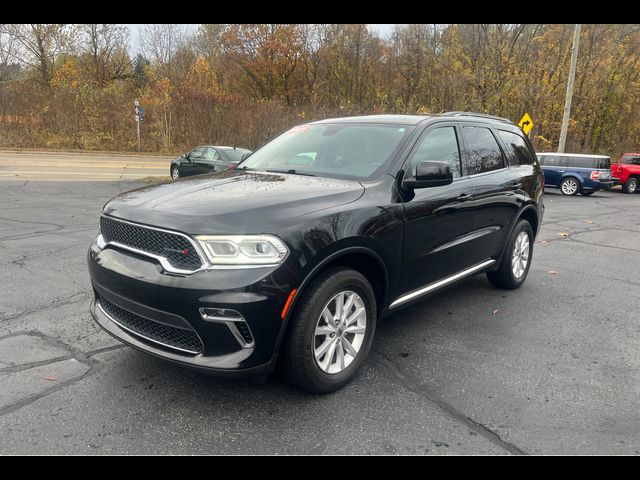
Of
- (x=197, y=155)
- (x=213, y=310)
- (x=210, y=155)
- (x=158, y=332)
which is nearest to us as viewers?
(x=213, y=310)

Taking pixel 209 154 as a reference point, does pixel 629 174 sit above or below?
below

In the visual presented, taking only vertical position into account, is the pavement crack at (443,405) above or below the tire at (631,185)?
below

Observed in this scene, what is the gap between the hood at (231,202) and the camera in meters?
2.67

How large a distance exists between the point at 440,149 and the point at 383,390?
2101 mm

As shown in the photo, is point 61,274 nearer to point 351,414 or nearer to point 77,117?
point 351,414

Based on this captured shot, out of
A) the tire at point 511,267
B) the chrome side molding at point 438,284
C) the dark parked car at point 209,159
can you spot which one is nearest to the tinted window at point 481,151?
the tire at point 511,267

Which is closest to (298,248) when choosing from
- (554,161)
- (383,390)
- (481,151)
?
(383,390)

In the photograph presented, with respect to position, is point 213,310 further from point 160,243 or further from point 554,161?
point 554,161

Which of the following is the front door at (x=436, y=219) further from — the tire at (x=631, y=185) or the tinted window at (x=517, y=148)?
the tire at (x=631, y=185)

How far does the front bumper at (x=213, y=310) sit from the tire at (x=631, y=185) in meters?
22.9

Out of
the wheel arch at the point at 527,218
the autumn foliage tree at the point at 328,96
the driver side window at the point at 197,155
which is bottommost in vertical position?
the wheel arch at the point at 527,218

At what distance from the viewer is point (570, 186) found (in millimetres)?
18875

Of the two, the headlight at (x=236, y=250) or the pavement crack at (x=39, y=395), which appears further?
the pavement crack at (x=39, y=395)
